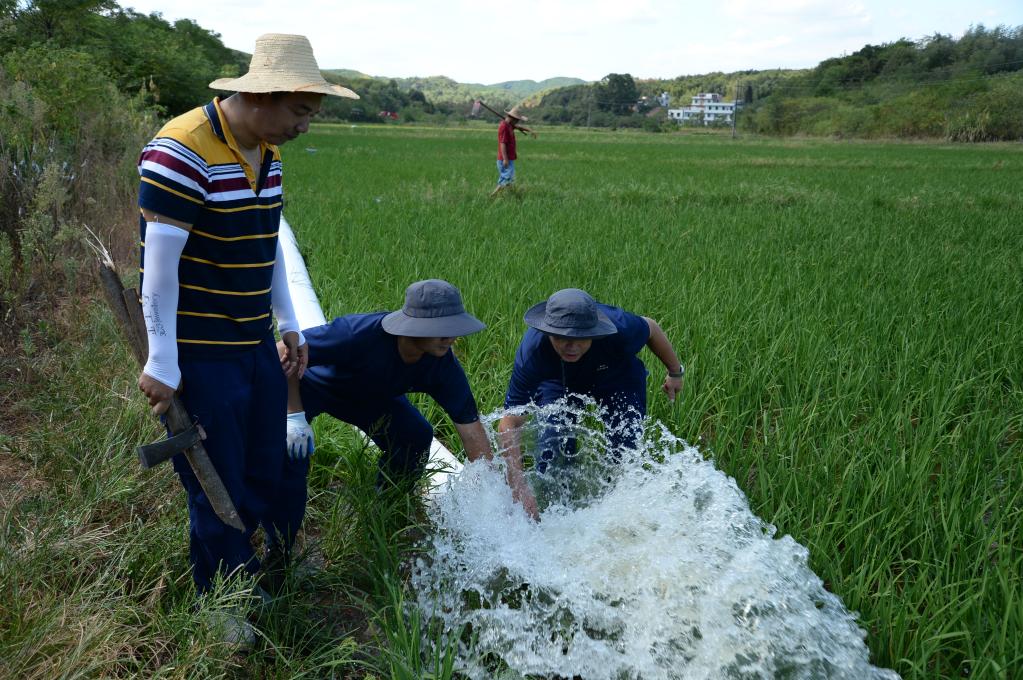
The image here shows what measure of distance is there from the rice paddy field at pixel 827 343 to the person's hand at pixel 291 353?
718mm

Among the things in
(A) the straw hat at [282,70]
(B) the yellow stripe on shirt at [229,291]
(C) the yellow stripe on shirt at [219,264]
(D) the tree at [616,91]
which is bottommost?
(B) the yellow stripe on shirt at [229,291]

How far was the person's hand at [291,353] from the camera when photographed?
2141 mm

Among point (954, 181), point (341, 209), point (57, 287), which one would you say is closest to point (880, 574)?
point (57, 287)

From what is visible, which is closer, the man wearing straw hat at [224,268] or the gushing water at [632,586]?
the man wearing straw hat at [224,268]

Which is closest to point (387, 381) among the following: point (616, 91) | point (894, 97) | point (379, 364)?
point (379, 364)

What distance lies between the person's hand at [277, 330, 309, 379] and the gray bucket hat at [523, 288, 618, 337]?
0.71 meters

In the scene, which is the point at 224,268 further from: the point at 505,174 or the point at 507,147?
the point at 505,174

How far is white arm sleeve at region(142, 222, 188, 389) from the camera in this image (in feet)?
5.24

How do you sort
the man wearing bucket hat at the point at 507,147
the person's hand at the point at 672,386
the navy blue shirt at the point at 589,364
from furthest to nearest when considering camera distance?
1. the man wearing bucket hat at the point at 507,147
2. the person's hand at the point at 672,386
3. the navy blue shirt at the point at 589,364

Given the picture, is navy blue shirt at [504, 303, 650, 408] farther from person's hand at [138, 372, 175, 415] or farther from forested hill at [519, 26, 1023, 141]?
forested hill at [519, 26, 1023, 141]

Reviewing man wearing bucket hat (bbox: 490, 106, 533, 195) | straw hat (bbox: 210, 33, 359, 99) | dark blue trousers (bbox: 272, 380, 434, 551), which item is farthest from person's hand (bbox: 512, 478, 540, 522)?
man wearing bucket hat (bbox: 490, 106, 533, 195)

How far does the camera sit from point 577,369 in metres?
2.73

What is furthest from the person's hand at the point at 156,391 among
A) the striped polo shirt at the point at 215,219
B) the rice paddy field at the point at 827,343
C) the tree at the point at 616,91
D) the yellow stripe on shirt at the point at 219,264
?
the tree at the point at 616,91

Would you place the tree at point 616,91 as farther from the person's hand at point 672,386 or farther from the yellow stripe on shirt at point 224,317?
the yellow stripe on shirt at point 224,317
